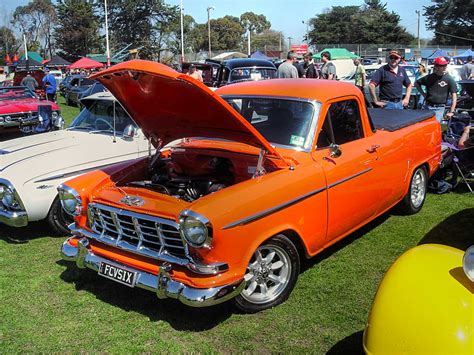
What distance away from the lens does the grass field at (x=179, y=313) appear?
349 centimetres

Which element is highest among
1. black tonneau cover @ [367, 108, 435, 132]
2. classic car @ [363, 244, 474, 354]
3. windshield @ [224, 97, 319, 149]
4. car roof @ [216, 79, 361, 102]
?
car roof @ [216, 79, 361, 102]

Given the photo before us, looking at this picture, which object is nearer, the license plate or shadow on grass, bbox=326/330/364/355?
shadow on grass, bbox=326/330/364/355

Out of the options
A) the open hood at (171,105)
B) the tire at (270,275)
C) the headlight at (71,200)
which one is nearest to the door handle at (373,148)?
the open hood at (171,105)

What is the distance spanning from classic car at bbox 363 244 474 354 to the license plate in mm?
1871

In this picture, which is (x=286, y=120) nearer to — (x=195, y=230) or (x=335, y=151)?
(x=335, y=151)

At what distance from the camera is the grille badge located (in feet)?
12.3

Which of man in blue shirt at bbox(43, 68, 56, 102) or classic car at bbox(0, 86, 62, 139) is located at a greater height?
man in blue shirt at bbox(43, 68, 56, 102)

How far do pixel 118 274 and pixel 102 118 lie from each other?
3.42m

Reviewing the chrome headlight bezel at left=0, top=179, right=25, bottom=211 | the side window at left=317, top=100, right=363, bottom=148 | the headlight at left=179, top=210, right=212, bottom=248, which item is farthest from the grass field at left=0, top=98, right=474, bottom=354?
the side window at left=317, top=100, right=363, bottom=148

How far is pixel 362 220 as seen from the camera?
4812mm

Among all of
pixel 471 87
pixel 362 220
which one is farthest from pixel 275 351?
pixel 471 87

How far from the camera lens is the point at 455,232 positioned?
5453mm

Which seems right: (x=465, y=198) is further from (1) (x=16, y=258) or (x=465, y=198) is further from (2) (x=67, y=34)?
(2) (x=67, y=34)

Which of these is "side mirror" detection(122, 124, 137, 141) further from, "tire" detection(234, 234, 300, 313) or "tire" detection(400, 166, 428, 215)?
"tire" detection(400, 166, 428, 215)
